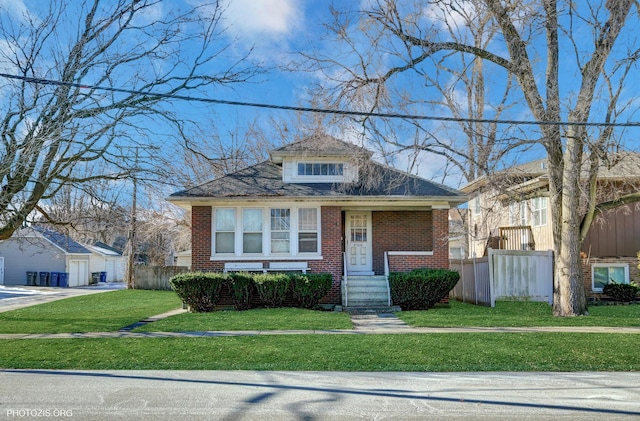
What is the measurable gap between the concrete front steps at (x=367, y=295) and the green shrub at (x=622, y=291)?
7.78 metres

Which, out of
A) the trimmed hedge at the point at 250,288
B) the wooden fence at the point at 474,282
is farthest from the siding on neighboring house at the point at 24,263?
the wooden fence at the point at 474,282

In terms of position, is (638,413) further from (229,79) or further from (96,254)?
(96,254)

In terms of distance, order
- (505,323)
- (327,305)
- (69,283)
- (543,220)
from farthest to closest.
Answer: (69,283) < (543,220) < (327,305) < (505,323)

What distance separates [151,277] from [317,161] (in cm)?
1764

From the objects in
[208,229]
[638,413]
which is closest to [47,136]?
[208,229]

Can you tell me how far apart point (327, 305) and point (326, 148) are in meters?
5.13

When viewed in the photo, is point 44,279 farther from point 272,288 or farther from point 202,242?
point 272,288

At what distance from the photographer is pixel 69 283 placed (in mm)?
38656

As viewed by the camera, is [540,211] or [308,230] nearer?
[308,230]

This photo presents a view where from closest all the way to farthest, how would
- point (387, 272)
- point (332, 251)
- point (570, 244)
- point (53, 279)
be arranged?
1. point (570, 244)
2. point (387, 272)
3. point (332, 251)
4. point (53, 279)

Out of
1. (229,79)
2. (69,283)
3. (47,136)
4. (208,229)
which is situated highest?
(229,79)

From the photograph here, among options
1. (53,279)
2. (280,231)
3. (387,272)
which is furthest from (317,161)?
(53,279)

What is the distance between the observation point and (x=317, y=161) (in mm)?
18391

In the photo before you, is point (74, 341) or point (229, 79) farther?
point (229, 79)
